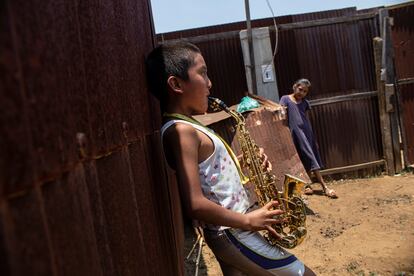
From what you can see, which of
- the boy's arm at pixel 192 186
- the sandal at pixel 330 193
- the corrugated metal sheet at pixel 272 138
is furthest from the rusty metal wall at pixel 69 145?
the sandal at pixel 330 193

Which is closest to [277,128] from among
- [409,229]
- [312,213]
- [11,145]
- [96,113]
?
[312,213]

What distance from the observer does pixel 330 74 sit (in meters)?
7.25

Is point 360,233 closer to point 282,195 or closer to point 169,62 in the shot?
point 282,195

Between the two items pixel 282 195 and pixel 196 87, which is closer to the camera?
pixel 196 87

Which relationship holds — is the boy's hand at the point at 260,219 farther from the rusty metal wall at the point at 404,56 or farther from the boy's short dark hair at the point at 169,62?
the rusty metal wall at the point at 404,56

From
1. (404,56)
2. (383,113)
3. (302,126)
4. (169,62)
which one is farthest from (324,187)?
(169,62)

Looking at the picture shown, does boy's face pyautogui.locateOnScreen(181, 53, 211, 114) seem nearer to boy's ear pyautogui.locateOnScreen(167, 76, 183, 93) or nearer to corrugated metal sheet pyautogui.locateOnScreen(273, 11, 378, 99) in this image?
boy's ear pyautogui.locateOnScreen(167, 76, 183, 93)

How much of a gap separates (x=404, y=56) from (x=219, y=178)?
6.57 meters

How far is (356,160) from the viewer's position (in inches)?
291

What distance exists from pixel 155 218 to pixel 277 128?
4474 mm

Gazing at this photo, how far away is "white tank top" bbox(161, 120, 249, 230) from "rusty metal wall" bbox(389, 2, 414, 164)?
6292 mm

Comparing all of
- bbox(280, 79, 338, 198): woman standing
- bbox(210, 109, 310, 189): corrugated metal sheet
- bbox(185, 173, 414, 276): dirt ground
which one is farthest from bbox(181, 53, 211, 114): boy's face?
bbox(280, 79, 338, 198): woman standing

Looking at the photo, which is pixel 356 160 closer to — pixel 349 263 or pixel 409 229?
pixel 409 229

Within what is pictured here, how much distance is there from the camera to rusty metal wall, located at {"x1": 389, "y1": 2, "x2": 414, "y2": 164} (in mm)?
7254
